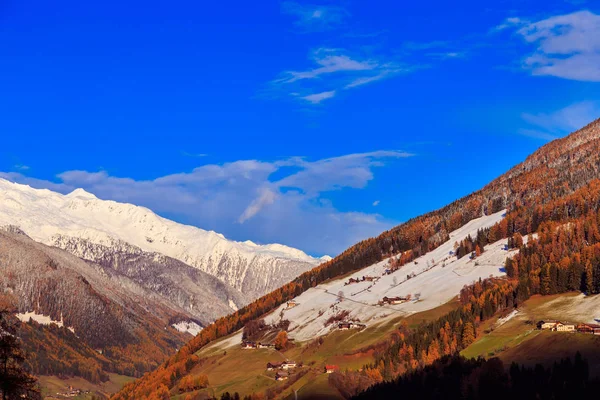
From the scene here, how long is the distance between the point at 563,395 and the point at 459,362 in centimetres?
4176

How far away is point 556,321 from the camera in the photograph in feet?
631

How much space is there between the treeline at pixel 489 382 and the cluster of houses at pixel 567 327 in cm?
1961

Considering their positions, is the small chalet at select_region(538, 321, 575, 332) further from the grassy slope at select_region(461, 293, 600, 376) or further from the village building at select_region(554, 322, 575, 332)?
the grassy slope at select_region(461, 293, 600, 376)

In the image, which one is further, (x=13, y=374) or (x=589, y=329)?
(x=589, y=329)

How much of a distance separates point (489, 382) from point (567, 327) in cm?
3449

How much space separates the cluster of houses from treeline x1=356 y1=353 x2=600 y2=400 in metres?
19.6

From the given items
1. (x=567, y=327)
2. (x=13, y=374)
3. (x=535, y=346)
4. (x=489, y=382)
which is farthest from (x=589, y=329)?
(x=13, y=374)

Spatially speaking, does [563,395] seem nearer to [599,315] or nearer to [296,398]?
[599,315]

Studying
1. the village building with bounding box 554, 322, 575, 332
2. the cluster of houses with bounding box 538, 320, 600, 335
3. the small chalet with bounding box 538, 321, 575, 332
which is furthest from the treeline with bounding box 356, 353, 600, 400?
the village building with bounding box 554, 322, 575, 332

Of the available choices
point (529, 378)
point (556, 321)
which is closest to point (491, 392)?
point (529, 378)

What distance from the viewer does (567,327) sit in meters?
184

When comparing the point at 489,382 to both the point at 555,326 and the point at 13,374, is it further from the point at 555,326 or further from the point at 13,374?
the point at 13,374

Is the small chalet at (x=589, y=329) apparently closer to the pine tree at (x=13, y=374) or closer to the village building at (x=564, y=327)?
the village building at (x=564, y=327)

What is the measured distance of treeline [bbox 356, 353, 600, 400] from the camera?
145 m
